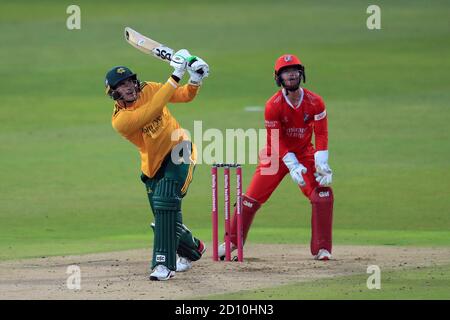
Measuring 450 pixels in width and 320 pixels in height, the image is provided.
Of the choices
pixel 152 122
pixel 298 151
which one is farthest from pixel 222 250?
pixel 152 122

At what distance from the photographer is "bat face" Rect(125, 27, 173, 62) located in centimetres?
1141

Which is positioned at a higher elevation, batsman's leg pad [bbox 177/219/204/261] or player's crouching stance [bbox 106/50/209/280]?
player's crouching stance [bbox 106/50/209/280]

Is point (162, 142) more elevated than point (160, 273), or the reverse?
point (162, 142)

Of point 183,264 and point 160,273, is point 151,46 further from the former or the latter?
point 160,273

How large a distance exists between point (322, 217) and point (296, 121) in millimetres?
917

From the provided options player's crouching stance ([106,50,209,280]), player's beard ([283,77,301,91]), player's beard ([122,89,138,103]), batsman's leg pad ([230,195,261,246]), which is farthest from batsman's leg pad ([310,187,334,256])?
player's beard ([122,89,138,103])

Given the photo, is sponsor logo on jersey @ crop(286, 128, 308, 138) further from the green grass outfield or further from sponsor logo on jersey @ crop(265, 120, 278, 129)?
the green grass outfield

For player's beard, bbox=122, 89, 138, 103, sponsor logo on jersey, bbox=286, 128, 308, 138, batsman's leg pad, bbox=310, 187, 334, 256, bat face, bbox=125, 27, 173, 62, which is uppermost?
bat face, bbox=125, 27, 173, 62

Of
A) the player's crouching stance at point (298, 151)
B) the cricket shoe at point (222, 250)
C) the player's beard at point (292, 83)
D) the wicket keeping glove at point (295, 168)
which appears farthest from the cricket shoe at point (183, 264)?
the player's beard at point (292, 83)

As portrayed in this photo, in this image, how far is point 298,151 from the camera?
12070 mm

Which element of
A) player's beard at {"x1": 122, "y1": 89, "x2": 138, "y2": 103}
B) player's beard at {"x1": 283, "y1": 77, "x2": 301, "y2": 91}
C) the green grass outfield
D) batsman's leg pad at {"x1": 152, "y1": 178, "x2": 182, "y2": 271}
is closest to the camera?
batsman's leg pad at {"x1": 152, "y1": 178, "x2": 182, "y2": 271}

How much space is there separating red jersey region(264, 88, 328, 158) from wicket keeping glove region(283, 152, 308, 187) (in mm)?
92

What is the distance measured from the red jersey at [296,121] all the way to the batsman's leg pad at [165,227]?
1.54m

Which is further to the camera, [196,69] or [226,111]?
[226,111]
